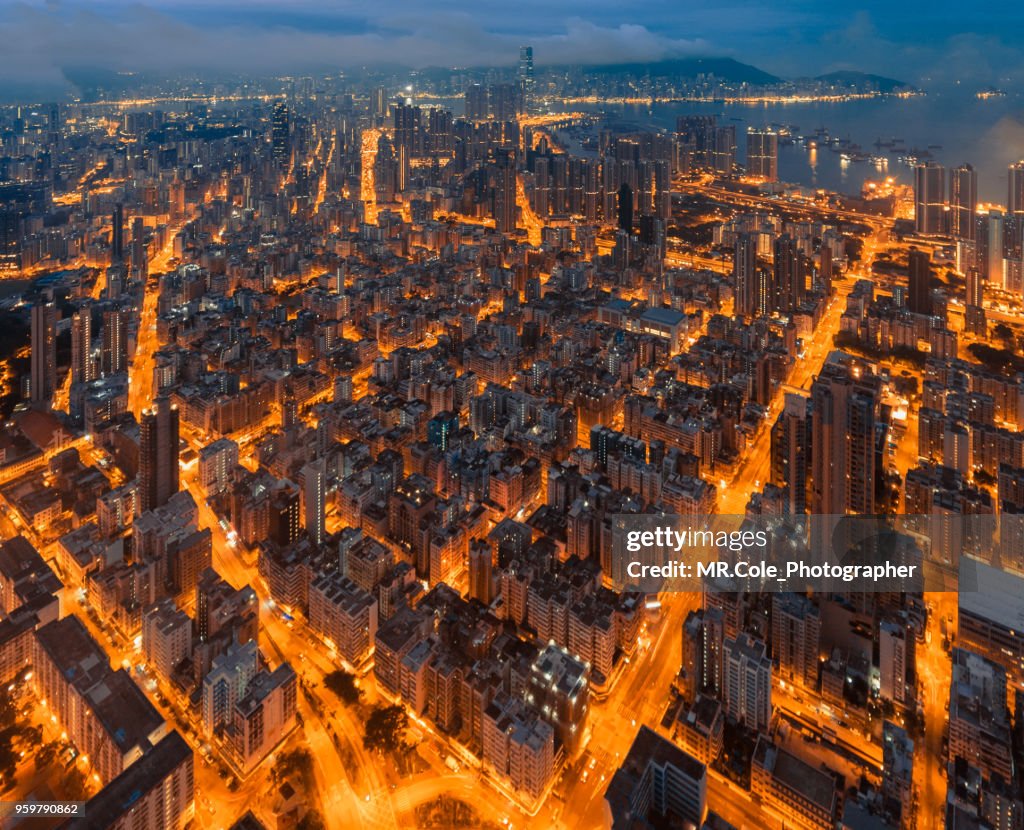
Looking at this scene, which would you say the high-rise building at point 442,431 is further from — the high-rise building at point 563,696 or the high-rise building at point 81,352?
the high-rise building at point 81,352

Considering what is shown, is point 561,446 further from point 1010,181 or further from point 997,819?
point 1010,181

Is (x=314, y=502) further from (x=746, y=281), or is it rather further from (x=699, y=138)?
(x=699, y=138)

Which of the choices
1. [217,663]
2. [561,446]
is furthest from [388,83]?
[217,663]

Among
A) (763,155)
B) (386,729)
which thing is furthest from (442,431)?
(763,155)

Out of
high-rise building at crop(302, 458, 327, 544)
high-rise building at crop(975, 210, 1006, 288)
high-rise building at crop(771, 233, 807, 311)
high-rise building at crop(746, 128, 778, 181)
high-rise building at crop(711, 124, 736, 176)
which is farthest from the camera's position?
high-rise building at crop(711, 124, 736, 176)

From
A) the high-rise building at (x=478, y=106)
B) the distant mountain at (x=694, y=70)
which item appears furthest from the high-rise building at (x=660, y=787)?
the distant mountain at (x=694, y=70)

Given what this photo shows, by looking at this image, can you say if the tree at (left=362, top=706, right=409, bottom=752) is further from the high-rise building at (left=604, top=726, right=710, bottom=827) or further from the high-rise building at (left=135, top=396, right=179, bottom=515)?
the high-rise building at (left=135, top=396, right=179, bottom=515)

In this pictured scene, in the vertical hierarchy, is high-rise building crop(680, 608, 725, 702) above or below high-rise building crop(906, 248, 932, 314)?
below

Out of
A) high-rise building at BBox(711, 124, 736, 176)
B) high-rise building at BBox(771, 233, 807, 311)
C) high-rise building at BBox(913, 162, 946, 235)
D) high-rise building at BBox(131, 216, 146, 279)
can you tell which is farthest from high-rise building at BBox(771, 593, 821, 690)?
high-rise building at BBox(711, 124, 736, 176)
